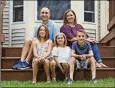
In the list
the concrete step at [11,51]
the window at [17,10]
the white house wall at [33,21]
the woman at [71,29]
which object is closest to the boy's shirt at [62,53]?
the woman at [71,29]

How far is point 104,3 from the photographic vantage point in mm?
11336

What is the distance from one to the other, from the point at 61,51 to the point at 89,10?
585 cm

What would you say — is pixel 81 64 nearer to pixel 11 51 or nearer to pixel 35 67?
pixel 35 67

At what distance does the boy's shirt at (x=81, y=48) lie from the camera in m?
5.46

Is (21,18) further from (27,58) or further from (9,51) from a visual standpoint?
(27,58)

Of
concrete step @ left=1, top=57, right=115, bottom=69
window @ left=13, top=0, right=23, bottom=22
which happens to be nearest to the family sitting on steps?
concrete step @ left=1, top=57, right=115, bottom=69

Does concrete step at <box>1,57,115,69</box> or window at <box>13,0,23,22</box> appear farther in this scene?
window at <box>13,0,23,22</box>

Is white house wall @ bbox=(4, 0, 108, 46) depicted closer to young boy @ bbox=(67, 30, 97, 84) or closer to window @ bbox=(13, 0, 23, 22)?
window @ bbox=(13, 0, 23, 22)

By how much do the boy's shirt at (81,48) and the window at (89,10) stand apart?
5.66m

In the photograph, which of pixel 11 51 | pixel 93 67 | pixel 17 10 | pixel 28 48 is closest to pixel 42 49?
pixel 28 48

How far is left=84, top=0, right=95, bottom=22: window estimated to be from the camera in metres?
11.1

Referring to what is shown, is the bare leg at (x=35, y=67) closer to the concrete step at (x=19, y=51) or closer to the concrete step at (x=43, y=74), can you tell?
the concrete step at (x=43, y=74)

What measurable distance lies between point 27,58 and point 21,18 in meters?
5.46

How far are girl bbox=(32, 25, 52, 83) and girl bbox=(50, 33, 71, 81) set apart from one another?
0.29 feet
